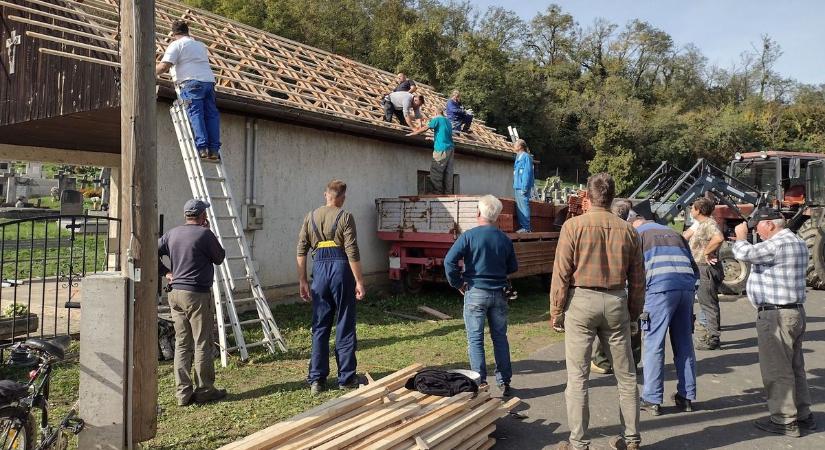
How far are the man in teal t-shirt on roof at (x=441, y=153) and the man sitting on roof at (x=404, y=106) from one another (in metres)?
0.87

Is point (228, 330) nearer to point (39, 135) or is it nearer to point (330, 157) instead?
point (330, 157)

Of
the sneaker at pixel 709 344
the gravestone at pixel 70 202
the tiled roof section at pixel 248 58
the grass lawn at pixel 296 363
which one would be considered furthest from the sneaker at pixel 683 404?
the gravestone at pixel 70 202

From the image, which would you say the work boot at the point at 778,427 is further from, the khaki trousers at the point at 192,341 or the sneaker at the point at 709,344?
the khaki trousers at the point at 192,341

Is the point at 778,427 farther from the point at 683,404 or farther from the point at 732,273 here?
the point at 732,273

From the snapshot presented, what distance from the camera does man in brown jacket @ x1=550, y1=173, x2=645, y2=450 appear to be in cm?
432

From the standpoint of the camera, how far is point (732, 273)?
12.6m

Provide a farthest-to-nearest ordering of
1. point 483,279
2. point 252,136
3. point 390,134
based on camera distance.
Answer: point 390,134
point 252,136
point 483,279

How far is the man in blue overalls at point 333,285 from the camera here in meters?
5.72

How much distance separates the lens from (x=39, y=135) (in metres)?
10.2

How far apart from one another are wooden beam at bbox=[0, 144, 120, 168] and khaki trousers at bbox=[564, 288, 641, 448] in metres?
10.6

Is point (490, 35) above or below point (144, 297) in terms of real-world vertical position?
above

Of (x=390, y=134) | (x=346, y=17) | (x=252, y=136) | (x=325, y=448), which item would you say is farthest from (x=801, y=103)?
(x=325, y=448)

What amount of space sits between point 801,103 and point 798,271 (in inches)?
2185

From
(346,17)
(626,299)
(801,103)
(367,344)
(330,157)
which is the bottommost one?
(367,344)
